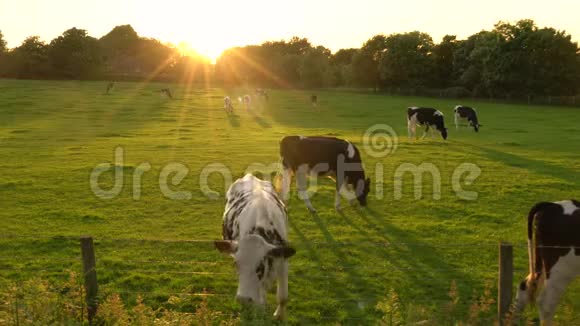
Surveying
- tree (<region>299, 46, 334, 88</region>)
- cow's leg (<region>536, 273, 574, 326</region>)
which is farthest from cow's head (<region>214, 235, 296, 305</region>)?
tree (<region>299, 46, 334, 88</region>)

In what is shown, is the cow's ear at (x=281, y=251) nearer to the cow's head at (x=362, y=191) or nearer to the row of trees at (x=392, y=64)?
the cow's head at (x=362, y=191)

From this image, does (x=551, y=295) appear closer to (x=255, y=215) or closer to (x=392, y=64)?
(x=255, y=215)

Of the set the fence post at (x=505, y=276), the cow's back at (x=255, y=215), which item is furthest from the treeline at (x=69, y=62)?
the fence post at (x=505, y=276)

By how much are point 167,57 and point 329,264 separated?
405 ft

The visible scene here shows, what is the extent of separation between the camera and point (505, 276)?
6012 mm

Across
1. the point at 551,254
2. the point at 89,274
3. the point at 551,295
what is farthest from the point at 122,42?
the point at 551,295

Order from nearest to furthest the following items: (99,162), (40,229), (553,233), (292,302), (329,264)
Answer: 1. (553,233)
2. (292,302)
3. (329,264)
4. (40,229)
5. (99,162)

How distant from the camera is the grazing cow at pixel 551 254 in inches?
246

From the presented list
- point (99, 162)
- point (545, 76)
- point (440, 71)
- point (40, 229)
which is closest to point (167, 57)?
→ point (440, 71)

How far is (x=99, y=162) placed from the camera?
730 inches

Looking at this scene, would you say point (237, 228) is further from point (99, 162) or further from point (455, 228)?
point (99, 162)

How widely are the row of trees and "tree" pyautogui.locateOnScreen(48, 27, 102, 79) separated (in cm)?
15

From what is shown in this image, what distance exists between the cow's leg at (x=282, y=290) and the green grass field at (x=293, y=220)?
235 millimetres

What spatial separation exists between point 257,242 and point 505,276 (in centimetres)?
309
